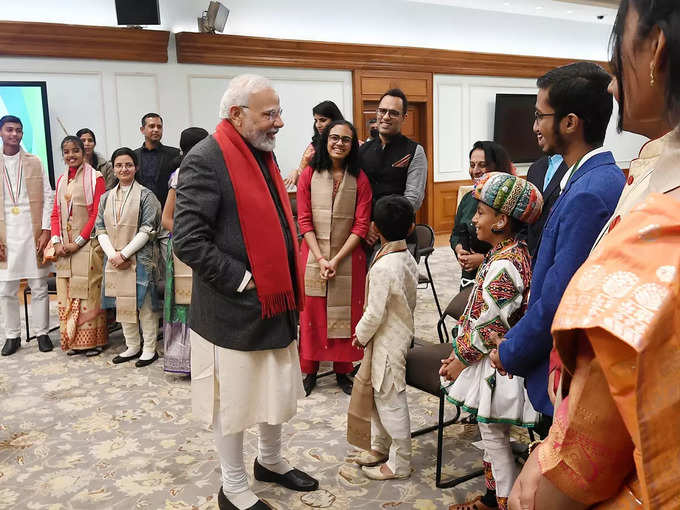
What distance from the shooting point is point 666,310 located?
0.55m

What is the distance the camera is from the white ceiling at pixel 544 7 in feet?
28.7

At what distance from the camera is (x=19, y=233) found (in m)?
4.27

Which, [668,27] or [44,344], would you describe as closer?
[668,27]

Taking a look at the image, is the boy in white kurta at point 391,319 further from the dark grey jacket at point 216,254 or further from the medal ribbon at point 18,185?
the medal ribbon at point 18,185

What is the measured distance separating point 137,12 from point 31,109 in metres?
1.55

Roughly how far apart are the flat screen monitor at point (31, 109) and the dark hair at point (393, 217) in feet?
15.7

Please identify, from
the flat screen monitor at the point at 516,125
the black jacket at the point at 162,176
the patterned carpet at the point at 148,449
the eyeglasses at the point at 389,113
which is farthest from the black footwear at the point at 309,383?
the flat screen monitor at the point at 516,125

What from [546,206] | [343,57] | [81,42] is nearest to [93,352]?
[546,206]

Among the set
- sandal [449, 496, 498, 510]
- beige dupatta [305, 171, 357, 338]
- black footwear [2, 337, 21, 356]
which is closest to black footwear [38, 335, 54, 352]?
black footwear [2, 337, 21, 356]

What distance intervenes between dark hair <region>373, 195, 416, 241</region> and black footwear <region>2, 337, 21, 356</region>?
130 inches

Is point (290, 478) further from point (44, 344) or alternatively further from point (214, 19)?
point (214, 19)

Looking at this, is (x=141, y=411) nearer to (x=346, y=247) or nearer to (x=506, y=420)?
(x=346, y=247)

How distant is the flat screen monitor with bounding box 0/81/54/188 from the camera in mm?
5758

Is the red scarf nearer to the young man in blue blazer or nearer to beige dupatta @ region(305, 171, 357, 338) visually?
the young man in blue blazer
